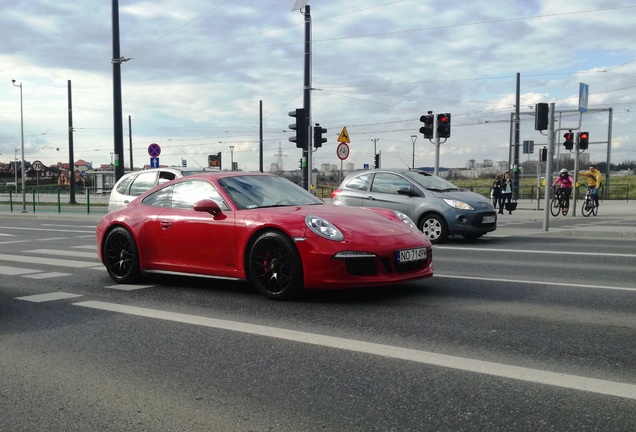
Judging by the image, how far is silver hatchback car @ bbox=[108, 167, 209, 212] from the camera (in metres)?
12.8

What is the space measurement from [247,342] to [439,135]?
16.3m

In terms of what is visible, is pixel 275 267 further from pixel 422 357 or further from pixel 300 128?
pixel 300 128

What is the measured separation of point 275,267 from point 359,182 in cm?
771

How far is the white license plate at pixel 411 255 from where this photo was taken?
6.08 m

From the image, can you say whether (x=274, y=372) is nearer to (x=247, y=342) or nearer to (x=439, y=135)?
(x=247, y=342)

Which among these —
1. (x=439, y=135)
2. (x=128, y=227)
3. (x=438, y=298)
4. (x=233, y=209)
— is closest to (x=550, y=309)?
(x=438, y=298)

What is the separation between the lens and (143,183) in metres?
13.1

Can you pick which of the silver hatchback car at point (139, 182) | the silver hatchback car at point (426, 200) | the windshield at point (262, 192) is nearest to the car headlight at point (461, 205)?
the silver hatchback car at point (426, 200)

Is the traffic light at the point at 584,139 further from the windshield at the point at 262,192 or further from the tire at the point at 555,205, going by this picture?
the windshield at the point at 262,192

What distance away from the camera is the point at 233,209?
6648 millimetres

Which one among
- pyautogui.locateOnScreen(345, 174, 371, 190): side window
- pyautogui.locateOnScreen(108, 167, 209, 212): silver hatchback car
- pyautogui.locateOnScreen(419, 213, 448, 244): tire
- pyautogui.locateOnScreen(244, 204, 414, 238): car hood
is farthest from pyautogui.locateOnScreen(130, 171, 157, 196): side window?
pyautogui.locateOnScreen(244, 204, 414, 238): car hood

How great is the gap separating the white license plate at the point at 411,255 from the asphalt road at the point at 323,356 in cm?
40

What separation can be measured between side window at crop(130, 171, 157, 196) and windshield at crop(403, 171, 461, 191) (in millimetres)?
5284

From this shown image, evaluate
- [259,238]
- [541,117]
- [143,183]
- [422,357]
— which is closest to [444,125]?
[541,117]
